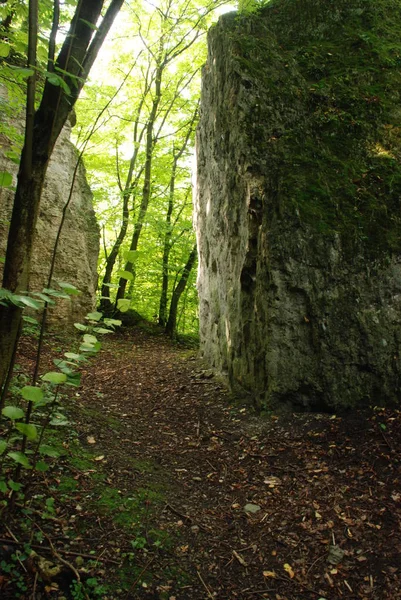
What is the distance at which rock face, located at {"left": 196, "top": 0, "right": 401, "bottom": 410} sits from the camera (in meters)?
5.00

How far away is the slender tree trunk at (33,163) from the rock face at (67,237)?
6.34 meters

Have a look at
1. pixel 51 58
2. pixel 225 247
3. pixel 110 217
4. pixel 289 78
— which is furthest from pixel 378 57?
pixel 110 217

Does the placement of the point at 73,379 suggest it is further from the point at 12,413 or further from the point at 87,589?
the point at 87,589

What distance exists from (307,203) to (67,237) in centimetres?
626

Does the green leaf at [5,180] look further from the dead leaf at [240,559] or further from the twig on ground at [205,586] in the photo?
the dead leaf at [240,559]

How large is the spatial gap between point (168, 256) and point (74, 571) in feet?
39.7

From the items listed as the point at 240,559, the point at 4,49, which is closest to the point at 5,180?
the point at 4,49

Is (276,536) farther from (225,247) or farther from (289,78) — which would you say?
(289,78)

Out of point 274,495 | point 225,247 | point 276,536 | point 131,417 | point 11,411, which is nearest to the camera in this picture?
point 11,411

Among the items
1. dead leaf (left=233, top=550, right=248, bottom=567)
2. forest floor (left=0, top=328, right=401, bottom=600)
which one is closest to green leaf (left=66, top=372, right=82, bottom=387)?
forest floor (left=0, top=328, right=401, bottom=600)

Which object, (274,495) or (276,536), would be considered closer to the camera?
(276,536)

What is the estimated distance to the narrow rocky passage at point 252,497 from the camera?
9.38 ft

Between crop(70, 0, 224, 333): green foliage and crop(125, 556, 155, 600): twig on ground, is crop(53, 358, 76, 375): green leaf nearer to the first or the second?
crop(125, 556, 155, 600): twig on ground

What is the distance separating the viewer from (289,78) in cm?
645
